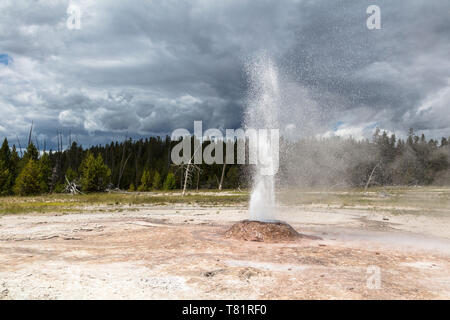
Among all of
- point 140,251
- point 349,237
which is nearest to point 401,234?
point 349,237

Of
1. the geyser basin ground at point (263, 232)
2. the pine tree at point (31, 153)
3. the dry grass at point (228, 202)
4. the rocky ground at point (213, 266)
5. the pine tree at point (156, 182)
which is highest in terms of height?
the pine tree at point (31, 153)

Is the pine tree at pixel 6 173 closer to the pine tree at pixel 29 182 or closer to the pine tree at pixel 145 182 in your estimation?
the pine tree at pixel 29 182

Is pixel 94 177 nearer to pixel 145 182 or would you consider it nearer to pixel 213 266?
pixel 145 182

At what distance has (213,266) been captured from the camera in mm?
8125

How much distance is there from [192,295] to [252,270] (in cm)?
196

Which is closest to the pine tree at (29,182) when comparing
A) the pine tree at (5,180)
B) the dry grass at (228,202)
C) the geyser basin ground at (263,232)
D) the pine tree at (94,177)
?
the pine tree at (5,180)

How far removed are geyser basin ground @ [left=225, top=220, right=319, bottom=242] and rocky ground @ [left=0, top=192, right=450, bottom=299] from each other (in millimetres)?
396

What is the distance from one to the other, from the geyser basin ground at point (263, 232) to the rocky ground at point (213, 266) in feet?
1.30

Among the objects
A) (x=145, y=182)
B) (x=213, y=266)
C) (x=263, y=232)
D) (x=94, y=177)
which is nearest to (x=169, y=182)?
(x=145, y=182)

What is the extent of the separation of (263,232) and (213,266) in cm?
390

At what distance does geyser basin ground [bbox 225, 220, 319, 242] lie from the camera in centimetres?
1154

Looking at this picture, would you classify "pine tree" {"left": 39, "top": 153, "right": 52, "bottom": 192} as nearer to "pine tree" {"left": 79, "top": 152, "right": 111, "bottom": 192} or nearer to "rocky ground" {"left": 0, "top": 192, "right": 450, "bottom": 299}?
"pine tree" {"left": 79, "top": 152, "right": 111, "bottom": 192}

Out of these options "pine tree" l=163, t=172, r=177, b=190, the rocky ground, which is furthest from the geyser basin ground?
"pine tree" l=163, t=172, r=177, b=190

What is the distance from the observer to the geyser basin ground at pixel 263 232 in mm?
11539
